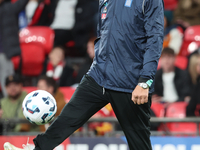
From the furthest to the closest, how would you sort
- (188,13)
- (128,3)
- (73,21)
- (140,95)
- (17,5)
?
(188,13)
(73,21)
(17,5)
(128,3)
(140,95)

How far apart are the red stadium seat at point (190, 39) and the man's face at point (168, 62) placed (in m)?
1.59

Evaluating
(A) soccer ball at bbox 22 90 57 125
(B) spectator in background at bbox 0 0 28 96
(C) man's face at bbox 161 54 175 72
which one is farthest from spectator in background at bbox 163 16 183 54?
(A) soccer ball at bbox 22 90 57 125

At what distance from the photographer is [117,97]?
315 centimetres

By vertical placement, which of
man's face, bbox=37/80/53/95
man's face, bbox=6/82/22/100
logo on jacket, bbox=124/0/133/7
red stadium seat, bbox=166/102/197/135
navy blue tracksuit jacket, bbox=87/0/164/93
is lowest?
red stadium seat, bbox=166/102/197/135

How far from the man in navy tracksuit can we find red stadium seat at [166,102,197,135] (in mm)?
3181

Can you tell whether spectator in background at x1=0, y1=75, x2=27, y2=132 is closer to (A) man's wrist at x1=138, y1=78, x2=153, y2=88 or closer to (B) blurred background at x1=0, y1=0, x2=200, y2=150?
(B) blurred background at x1=0, y1=0, x2=200, y2=150

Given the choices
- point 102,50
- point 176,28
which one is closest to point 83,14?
point 176,28

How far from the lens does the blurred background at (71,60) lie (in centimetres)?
626

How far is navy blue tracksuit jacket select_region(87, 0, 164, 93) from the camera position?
3018mm

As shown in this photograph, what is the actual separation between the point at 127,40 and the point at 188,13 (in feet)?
21.1

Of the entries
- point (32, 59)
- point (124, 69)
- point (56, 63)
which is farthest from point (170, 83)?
point (124, 69)

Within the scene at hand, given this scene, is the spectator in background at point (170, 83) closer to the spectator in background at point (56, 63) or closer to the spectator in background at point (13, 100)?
the spectator in background at point (56, 63)

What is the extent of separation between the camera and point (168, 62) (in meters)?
6.92

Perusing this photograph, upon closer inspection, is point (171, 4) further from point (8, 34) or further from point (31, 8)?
point (8, 34)
